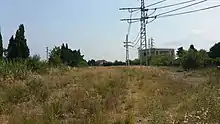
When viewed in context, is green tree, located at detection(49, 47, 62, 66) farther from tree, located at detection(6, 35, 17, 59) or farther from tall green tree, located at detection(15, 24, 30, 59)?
tree, located at detection(6, 35, 17, 59)

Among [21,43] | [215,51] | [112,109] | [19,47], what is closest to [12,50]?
[19,47]

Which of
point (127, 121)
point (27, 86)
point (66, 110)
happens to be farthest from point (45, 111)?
point (27, 86)

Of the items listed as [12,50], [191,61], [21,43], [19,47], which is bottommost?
[191,61]

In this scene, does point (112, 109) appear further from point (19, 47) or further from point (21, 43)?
point (21, 43)

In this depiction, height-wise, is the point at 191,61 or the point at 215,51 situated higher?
the point at 215,51

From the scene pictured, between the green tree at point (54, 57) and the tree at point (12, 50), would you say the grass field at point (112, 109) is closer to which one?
the green tree at point (54, 57)

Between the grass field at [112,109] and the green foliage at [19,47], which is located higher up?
the green foliage at [19,47]

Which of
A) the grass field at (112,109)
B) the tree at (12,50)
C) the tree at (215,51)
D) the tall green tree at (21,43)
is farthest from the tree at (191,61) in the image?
the grass field at (112,109)

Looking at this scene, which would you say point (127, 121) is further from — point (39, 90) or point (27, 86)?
point (27, 86)

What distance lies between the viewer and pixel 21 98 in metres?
12.8

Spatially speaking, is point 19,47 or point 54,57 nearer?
point 54,57

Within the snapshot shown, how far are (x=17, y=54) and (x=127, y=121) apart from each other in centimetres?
4262

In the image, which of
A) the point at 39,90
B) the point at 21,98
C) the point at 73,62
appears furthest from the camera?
the point at 73,62

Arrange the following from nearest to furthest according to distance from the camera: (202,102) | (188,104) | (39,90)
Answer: (202,102) < (188,104) < (39,90)
